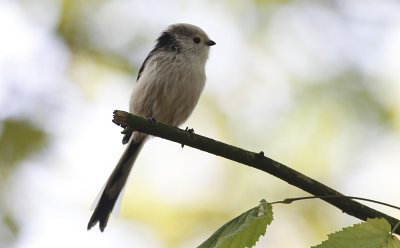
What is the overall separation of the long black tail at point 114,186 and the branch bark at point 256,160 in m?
1.86

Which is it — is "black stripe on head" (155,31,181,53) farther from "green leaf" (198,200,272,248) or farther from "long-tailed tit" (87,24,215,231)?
"green leaf" (198,200,272,248)

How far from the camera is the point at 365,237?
196 centimetres

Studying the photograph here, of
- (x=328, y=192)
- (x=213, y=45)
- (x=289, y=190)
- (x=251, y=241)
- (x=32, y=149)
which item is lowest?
(x=251, y=241)

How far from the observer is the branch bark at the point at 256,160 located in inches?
100

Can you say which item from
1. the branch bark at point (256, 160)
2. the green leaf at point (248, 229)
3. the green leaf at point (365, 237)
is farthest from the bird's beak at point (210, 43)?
the green leaf at point (365, 237)

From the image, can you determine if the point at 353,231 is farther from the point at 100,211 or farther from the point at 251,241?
the point at 100,211

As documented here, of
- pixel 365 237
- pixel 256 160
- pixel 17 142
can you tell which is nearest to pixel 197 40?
pixel 17 142

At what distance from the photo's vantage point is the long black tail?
16.4ft

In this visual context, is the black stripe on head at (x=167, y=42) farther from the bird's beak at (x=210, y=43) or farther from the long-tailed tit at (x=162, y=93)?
the bird's beak at (x=210, y=43)

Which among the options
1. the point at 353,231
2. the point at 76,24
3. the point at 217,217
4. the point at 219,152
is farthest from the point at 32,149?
the point at 353,231

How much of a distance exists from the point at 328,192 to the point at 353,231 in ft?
2.03

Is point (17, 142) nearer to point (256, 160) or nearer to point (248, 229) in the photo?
point (256, 160)

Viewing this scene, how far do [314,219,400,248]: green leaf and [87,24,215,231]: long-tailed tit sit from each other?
3.25 meters

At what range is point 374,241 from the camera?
6.42 feet
